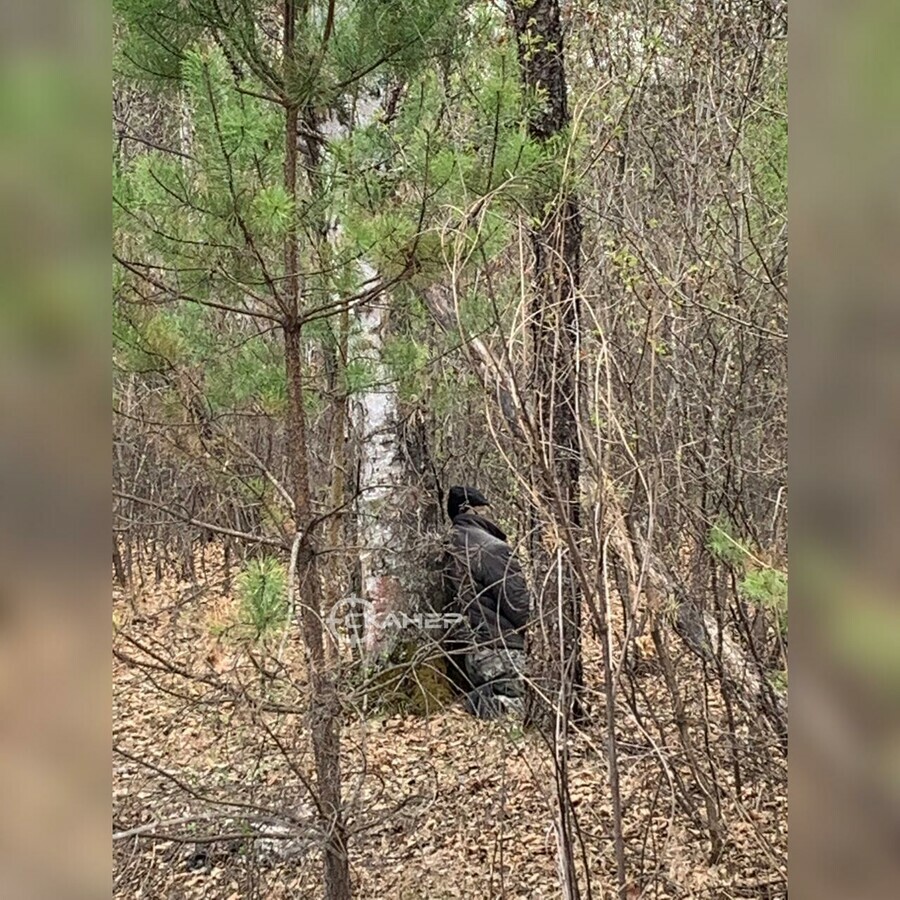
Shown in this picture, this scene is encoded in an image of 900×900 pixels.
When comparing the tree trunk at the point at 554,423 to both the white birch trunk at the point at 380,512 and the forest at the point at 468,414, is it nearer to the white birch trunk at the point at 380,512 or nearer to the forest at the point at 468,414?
the forest at the point at 468,414

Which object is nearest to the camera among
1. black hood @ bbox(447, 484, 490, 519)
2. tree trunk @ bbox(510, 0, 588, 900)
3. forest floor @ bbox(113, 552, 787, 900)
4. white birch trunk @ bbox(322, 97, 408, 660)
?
tree trunk @ bbox(510, 0, 588, 900)

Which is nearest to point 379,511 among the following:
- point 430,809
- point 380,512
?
point 380,512

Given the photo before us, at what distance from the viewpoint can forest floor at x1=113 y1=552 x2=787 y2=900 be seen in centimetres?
282

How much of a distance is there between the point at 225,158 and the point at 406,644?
3223mm

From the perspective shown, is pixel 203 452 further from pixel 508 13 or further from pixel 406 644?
pixel 508 13

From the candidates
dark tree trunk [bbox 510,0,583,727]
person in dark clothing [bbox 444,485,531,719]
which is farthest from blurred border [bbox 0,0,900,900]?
person in dark clothing [bbox 444,485,531,719]
